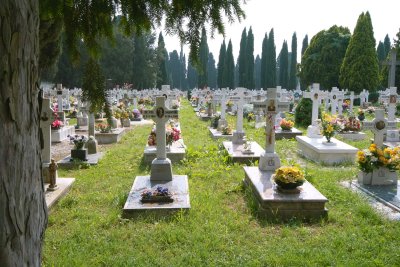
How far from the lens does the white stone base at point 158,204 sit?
5.69 meters

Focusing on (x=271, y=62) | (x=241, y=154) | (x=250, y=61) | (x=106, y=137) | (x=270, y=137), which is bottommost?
(x=241, y=154)

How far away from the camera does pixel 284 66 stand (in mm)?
54594

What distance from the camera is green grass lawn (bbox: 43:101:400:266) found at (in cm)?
432

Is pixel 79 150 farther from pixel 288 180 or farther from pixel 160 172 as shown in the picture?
pixel 288 180

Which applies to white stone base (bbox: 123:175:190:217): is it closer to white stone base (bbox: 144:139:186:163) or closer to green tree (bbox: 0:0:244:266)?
white stone base (bbox: 144:139:186:163)

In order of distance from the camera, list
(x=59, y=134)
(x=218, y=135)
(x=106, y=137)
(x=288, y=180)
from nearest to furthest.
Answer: (x=288, y=180), (x=59, y=134), (x=106, y=137), (x=218, y=135)

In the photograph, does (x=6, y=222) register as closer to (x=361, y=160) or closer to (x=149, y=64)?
(x=361, y=160)

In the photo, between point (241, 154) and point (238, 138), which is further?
point (238, 138)

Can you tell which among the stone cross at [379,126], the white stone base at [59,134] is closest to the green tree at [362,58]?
the white stone base at [59,134]

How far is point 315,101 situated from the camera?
41.9 feet

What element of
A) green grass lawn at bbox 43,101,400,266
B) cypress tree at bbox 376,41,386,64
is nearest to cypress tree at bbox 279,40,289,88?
cypress tree at bbox 376,41,386,64

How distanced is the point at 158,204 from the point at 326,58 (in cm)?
3529

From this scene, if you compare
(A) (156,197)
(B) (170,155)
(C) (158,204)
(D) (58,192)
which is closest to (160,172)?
(A) (156,197)

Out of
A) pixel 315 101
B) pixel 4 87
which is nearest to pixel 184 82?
pixel 315 101
